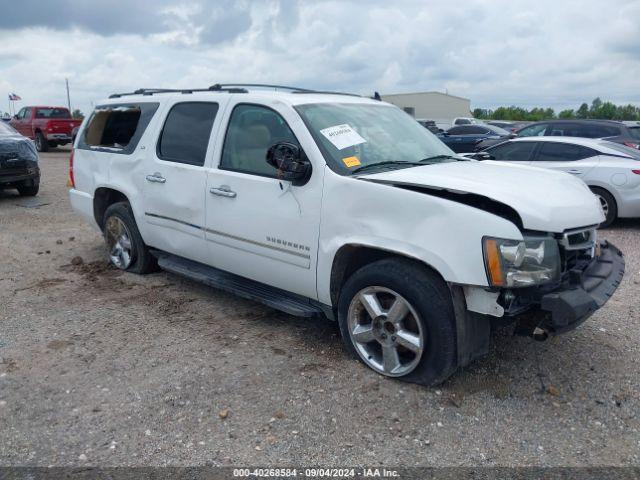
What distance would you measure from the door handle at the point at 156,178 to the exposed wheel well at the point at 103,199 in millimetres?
899

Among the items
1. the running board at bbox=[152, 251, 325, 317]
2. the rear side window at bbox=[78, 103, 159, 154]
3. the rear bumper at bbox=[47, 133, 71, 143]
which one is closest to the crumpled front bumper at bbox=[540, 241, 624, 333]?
the running board at bbox=[152, 251, 325, 317]

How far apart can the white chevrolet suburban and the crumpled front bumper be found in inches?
0.4

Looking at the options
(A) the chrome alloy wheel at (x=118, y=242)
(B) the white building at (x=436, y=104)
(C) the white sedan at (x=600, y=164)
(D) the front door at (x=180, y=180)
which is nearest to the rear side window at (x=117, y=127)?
(D) the front door at (x=180, y=180)

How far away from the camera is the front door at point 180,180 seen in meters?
4.84

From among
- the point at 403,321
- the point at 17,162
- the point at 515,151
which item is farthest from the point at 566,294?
the point at 17,162

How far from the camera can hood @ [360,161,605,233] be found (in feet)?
10.9

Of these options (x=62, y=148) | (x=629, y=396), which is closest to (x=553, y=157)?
(x=629, y=396)

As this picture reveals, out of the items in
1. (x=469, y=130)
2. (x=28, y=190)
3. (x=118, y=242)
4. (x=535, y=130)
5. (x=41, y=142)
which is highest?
(x=535, y=130)

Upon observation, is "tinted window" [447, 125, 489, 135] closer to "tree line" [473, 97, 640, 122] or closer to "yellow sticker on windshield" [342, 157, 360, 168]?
"yellow sticker on windshield" [342, 157, 360, 168]

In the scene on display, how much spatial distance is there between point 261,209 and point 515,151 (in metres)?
6.56

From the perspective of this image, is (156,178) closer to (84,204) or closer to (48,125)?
(84,204)

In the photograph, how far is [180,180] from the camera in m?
4.97

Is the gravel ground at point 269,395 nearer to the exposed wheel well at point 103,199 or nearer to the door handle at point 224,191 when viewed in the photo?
the door handle at point 224,191

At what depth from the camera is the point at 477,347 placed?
3568 mm
